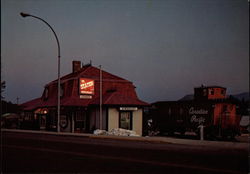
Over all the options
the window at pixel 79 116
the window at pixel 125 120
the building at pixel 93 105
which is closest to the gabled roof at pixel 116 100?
the building at pixel 93 105

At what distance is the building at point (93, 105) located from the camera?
2794 centimetres

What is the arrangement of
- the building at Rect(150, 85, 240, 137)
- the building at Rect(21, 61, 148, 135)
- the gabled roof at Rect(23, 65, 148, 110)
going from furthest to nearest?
the gabled roof at Rect(23, 65, 148, 110), the building at Rect(21, 61, 148, 135), the building at Rect(150, 85, 240, 137)

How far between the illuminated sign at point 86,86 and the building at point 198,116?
7217 millimetres

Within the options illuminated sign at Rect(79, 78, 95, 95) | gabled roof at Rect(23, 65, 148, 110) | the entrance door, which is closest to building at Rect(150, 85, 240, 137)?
gabled roof at Rect(23, 65, 148, 110)

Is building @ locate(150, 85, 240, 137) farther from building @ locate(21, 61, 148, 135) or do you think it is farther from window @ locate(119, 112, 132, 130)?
window @ locate(119, 112, 132, 130)

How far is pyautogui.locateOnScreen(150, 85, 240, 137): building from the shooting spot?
2523cm

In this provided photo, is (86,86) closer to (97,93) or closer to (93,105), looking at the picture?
(97,93)

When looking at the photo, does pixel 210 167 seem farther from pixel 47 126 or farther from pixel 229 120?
pixel 47 126

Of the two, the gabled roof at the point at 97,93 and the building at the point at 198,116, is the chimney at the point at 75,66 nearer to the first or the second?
the gabled roof at the point at 97,93

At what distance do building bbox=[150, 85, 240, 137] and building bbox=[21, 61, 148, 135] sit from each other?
2.25 meters

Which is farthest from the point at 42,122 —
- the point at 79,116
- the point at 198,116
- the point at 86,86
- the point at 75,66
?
the point at 198,116

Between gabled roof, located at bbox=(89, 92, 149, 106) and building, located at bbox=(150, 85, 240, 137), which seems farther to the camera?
gabled roof, located at bbox=(89, 92, 149, 106)

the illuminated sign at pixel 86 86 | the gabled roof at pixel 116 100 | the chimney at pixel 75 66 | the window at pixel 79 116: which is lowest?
the window at pixel 79 116

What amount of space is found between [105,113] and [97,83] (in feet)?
15.6
